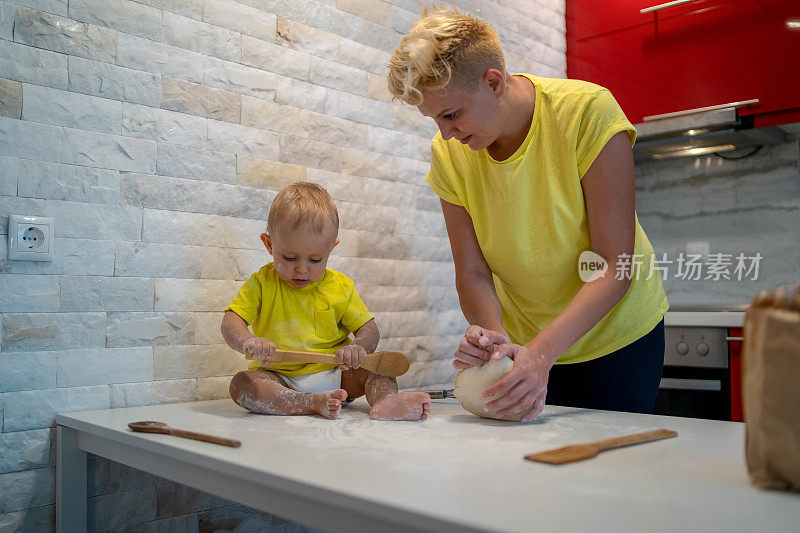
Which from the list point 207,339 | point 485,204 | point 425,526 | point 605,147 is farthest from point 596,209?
point 207,339

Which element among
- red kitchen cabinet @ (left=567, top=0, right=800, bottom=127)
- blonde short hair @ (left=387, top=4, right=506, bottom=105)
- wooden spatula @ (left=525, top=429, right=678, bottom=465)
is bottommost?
wooden spatula @ (left=525, top=429, right=678, bottom=465)

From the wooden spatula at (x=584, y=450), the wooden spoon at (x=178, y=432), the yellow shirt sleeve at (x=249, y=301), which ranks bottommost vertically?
the wooden spoon at (x=178, y=432)

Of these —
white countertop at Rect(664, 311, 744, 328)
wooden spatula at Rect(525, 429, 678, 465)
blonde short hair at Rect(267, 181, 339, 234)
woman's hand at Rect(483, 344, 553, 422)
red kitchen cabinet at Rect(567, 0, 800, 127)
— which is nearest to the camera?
wooden spatula at Rect(525, 429, 678, 465)

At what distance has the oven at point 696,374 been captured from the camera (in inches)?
88.4

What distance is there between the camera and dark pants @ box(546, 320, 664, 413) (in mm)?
1396

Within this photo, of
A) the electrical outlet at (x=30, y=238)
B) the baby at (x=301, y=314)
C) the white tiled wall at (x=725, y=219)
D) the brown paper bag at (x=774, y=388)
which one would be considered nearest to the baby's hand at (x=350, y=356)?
the baby at (x=301, y=314)

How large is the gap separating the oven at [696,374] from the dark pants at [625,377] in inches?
38.1

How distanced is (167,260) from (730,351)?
5.78 ft

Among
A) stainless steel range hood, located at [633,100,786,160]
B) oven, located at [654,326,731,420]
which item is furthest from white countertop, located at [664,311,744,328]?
stainless steel range hood, located at [633,100,786,160]

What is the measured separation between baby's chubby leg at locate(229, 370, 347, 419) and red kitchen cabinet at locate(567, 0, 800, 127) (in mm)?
1910

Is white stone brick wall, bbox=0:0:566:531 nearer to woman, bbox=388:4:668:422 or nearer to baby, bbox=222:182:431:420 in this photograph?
baby, bbox=222:182:431:420

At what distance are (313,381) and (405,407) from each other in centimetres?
30

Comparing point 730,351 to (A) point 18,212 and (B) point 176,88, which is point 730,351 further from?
(A) point 18,212

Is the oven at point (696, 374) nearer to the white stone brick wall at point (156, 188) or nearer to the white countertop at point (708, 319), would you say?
the white countertop at point (708, 319)
